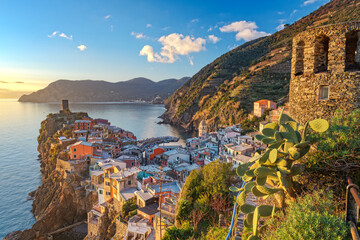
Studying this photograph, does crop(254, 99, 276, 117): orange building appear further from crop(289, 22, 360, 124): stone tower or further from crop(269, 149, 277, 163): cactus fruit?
crop(269, 149, 277, 163): cactus fruit

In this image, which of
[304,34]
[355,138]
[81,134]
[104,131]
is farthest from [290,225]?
[104,131]

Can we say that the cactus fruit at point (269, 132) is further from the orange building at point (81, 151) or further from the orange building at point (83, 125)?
the orange building at point (83, 125)

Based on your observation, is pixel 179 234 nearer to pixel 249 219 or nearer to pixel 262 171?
pixel 249 219

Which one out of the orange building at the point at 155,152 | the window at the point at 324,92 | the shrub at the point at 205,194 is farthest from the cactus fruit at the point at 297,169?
the orange building at the point at 155,152

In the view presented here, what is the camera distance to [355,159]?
317 centimetres

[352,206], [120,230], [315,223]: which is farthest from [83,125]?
[352,206]

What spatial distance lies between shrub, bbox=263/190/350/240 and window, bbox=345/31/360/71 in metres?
2.48

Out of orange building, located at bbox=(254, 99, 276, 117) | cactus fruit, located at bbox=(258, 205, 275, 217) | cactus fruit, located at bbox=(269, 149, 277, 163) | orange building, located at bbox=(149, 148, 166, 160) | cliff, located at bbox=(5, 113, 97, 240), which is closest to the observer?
cactus fruit, located at bbox=(269, 149, 277, 163)

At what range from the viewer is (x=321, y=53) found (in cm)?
405

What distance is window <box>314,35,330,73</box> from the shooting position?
13.0 feet

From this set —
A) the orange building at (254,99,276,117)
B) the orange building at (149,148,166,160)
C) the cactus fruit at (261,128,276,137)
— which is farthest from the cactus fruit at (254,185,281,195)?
the orange building at (254,99,276,117)

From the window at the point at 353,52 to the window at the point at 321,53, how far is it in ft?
1.07

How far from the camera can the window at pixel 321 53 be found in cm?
397

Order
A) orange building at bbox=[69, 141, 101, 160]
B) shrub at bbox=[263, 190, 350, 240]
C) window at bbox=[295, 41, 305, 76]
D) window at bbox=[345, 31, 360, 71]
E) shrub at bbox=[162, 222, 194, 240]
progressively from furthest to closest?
orange building at bbox=[69, 141, 101, 160]
shrub at bbox=[162, 222, 194, 240]
window at bbox=[295, 41, 305, 76]
window at bbox=[345, 31, 360, 71]
shrub at bbox=[263, 190, 350, 240]
